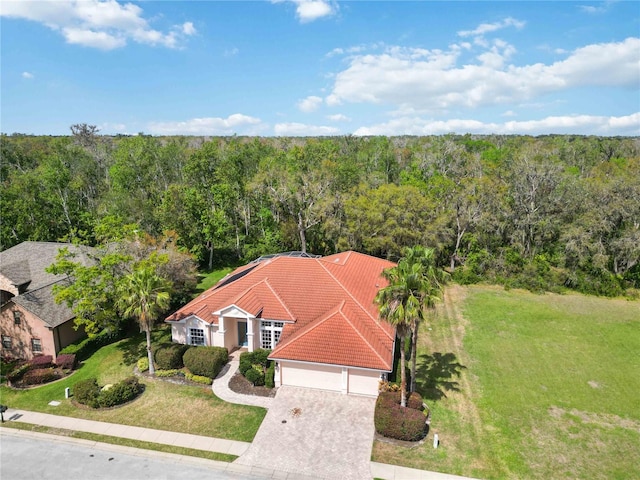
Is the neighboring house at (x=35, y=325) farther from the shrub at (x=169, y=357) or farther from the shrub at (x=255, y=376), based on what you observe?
the shrub at (x=255, y=376)

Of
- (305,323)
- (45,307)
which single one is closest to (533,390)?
(305,323)

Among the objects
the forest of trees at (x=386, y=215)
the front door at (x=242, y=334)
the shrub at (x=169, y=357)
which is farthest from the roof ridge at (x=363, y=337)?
the forest of trees at (x=386, y=215)

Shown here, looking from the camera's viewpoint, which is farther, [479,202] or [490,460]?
[479,202]

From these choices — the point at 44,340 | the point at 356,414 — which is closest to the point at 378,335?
the point at 356,414

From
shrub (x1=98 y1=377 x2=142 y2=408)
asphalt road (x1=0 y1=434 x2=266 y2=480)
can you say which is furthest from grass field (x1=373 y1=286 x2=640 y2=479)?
shrub (x1=98 y1=377 x2=142 y2=408)

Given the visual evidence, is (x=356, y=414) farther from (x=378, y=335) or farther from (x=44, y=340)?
(x=44, y=340)

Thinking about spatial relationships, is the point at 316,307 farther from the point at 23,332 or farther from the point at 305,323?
the point at 23,332
